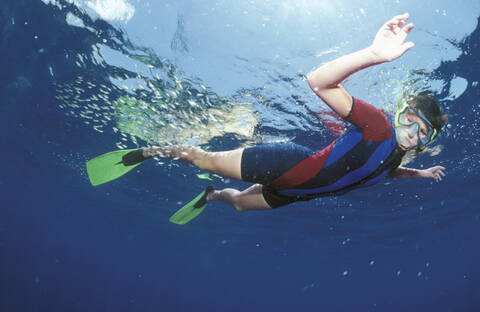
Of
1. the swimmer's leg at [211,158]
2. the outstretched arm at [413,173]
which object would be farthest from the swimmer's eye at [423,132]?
the swimmer's leg at [211,158]

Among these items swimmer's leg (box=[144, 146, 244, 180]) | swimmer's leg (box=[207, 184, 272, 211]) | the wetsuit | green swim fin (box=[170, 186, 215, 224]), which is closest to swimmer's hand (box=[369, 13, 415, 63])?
the wetsuit

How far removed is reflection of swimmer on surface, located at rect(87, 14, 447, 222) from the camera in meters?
2.83

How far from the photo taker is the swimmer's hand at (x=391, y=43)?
2.71 m

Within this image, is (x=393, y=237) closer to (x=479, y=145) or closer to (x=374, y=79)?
(x=479, y=145)

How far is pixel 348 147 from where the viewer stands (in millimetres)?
3582

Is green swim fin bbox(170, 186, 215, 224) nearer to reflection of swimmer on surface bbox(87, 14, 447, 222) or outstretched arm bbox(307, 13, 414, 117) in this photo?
reflection of swimmer on surface bbox(87, 14, 447, 222)

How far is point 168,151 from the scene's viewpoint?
4723mm

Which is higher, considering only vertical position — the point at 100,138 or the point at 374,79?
the point at 374,79

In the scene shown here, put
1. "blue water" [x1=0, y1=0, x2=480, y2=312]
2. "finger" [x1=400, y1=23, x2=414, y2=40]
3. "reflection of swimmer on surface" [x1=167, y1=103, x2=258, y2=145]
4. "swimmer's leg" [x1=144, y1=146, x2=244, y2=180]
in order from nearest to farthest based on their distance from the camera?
"finger" [x1=400, y1=23, x2=414, y2=40], "swimmer's leg" [x1=144, y1=146, x2=244, y2=180], "blue water" [x1=0, y1=0, x2=480, y2=312], "reflection of swimmer on surface" [x1=167, y1=103, x2=258, y2=145]

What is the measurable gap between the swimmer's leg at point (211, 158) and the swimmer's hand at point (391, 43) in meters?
2.20

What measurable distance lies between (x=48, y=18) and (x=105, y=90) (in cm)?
311

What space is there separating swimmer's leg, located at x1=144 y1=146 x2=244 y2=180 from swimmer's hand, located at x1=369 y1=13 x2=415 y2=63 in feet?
7.22

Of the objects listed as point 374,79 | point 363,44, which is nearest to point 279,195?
point 363,44

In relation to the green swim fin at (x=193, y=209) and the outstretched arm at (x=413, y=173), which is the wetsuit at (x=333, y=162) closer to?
the outstretched arm at (x=413, y=173)
